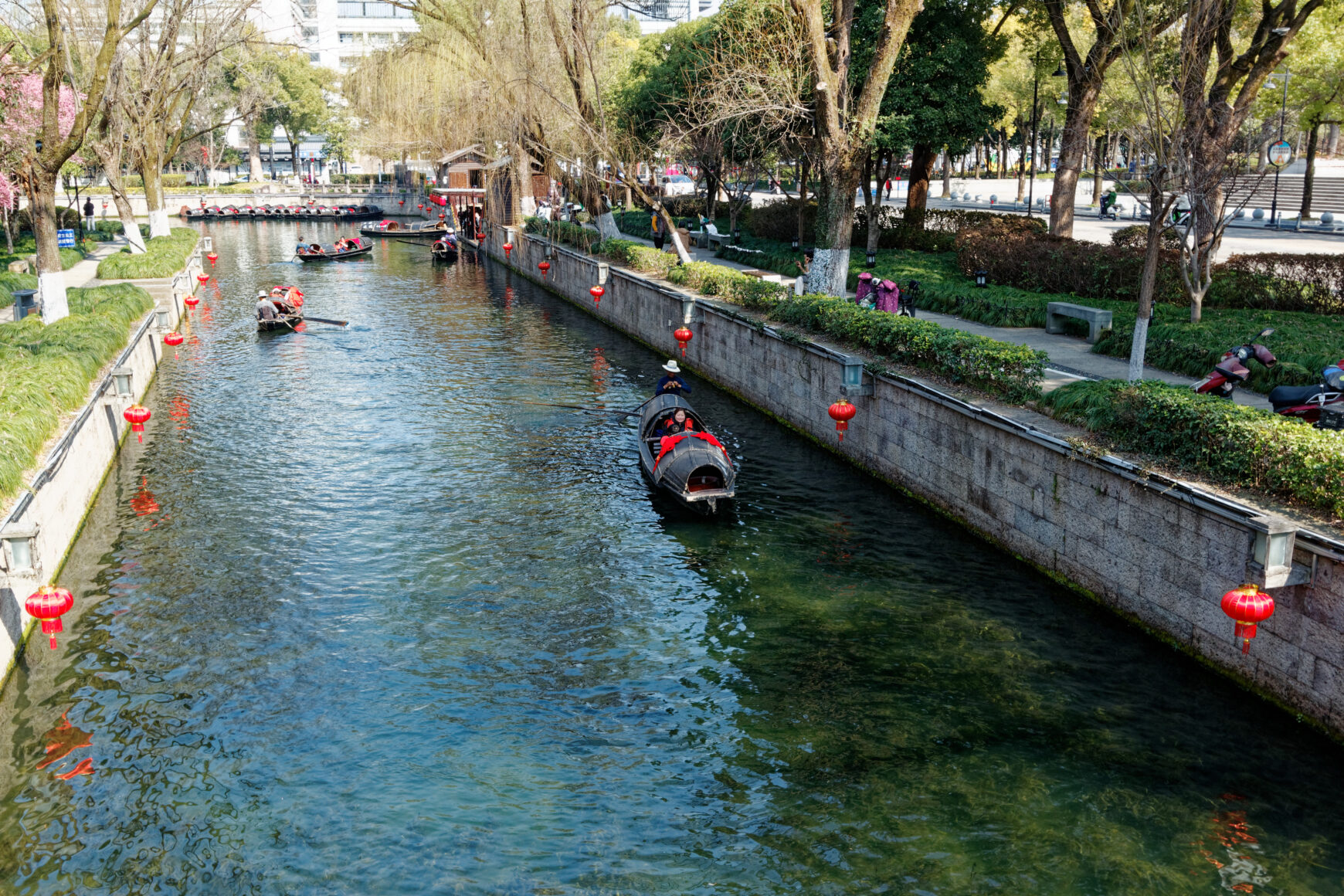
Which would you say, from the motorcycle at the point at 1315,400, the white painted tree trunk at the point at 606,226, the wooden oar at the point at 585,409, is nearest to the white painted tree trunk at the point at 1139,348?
the motorcycle at the point at 1315,400

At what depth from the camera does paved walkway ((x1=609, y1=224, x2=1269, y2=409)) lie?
19.8m

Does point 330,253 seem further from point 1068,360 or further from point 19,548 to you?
point 19,548

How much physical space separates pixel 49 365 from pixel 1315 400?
21.9 m

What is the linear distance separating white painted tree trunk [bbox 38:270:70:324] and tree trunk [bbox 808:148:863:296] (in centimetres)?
1962

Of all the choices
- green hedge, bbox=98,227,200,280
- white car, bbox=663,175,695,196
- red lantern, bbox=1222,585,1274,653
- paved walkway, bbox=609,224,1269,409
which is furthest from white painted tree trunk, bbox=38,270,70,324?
white car, bbox=663,175,695,196

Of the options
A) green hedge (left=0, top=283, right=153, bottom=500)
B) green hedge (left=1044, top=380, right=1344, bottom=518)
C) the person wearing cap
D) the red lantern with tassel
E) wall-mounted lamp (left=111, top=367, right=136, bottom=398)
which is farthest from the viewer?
the red lantern with tassel

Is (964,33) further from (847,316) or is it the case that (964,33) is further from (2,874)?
(2,874)

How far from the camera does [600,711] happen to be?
1310cm

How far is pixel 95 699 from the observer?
13258mm

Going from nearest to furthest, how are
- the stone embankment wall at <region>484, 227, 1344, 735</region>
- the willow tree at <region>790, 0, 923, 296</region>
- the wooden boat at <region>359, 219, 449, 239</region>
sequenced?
the stone embankment wall at <region>484, 227, 1344, 735</region> → the willow tree at <region>790, 0, 923, 296</region> → the wooden boat at <region>359, 219, 449, 239</region>

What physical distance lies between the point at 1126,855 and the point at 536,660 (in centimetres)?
753

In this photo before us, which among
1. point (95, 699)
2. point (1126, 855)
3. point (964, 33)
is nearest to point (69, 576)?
point (95, 699)

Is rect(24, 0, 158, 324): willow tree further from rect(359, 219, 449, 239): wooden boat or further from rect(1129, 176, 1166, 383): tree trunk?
rect(359, 219, 449, 239): wooden boat

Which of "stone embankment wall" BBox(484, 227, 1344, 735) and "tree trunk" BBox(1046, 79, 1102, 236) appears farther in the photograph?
"tree trunk" BBox(1046, 79, 1102, 236)
